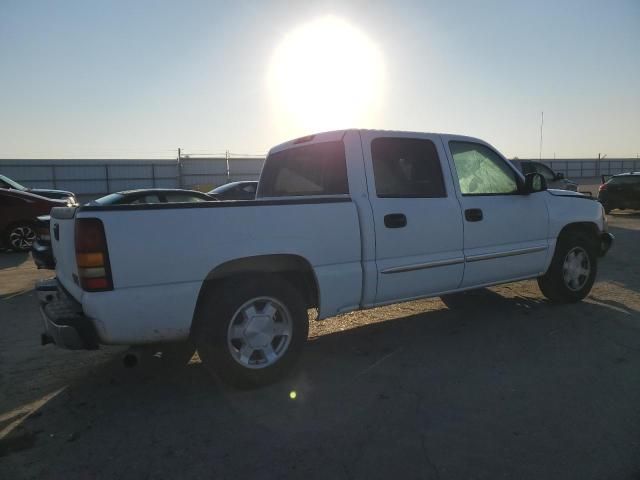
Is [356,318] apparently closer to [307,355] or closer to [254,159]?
[307,355]

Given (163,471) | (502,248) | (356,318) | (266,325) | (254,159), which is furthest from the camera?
(254,159)

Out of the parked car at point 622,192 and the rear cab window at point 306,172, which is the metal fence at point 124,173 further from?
the rear cab window at point 306,172

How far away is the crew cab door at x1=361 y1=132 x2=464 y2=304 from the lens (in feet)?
12.3

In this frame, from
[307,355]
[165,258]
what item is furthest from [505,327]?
[165,258]

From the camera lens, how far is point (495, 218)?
4.49 metres

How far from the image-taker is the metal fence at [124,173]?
1284 inches

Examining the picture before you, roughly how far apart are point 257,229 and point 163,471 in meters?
1.54

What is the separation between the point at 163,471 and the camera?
7.79 feet

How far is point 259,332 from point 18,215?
9274mm

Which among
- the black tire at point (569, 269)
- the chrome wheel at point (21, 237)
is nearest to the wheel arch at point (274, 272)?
the black tire at point (569, 269)

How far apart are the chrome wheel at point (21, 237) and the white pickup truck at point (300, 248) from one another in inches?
315

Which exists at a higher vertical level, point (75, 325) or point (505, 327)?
point (75, 325)

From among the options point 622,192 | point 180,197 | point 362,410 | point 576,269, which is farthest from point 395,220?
point 622,192

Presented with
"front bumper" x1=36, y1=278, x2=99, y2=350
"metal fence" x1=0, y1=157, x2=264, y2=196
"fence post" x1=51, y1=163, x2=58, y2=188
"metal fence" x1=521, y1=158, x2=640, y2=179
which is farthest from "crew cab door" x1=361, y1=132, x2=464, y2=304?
"metal fence" x1=521, y1=158, x2=640, y2=179
